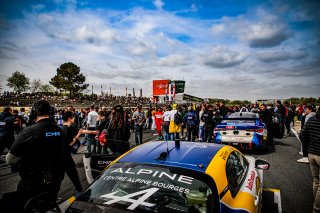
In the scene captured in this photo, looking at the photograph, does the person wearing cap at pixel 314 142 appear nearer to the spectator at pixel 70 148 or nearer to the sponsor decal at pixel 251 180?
the sponsor decal at pixel 251 180

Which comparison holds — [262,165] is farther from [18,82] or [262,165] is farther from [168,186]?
[18,82]

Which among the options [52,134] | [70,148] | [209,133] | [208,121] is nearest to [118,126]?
[70,148]

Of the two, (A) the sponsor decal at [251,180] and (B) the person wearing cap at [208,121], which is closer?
(A) the sponsor decal at [251,180]

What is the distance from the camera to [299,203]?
3889mm

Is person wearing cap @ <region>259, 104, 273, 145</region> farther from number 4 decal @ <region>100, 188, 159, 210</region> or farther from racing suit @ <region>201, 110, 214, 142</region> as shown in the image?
number 4 decal @ <region>100, 188, 159, 210</region>

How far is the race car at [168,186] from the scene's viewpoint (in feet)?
6.42

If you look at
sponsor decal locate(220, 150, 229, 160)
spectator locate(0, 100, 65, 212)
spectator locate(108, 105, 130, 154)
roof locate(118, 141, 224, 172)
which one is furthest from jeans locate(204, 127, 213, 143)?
spectator locate(0, 100, 65, 212)

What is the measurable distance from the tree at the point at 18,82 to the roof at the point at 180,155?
249 ft

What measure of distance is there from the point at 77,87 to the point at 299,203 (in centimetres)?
6521

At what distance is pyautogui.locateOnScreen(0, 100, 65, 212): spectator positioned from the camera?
2418 mm

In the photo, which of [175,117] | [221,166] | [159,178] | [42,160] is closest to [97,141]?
[42,160]

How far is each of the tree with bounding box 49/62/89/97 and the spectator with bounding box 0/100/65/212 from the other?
6427 cm

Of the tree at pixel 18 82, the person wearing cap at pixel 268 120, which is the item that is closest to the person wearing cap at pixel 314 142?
the person wearing cap at pixel 268 120

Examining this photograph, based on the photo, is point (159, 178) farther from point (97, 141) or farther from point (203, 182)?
point (97, 141)
